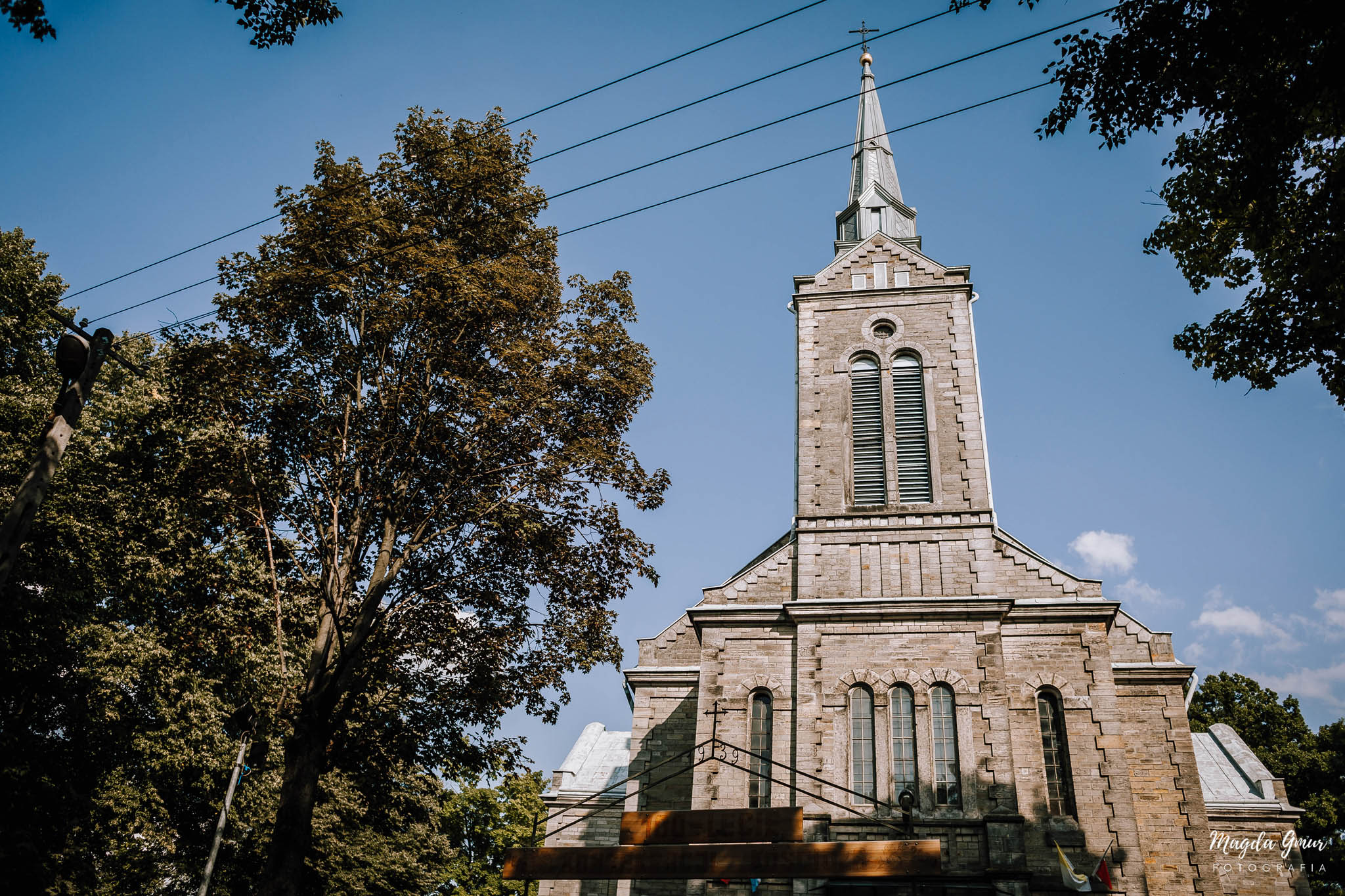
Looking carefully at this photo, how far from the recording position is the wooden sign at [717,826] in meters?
14.3

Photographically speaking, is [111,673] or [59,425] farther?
[111,673]

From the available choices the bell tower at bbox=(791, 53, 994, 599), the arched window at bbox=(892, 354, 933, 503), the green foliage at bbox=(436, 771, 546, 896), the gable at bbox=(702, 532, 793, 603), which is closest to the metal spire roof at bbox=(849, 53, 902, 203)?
the bell tower at bbox=(791, 53, 994, 599)

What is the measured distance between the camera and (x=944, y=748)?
19.3 meters

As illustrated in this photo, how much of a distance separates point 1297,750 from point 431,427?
4405cm

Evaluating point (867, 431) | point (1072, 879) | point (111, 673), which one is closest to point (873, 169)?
point (867, 431)

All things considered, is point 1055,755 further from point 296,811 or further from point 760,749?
point 296,811

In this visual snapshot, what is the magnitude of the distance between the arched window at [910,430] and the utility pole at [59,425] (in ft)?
57.8

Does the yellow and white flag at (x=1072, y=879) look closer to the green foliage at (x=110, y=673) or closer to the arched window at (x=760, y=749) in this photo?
the arched window at (x=760, y=749)

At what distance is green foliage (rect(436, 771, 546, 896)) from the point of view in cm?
4297

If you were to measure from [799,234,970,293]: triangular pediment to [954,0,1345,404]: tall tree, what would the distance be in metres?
12.8

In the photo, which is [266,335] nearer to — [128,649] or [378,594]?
[378,594]

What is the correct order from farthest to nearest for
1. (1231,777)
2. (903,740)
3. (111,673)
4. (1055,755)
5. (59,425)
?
(1231,777) < (111,673) < (1055,755) < (903,740) < (59,425)

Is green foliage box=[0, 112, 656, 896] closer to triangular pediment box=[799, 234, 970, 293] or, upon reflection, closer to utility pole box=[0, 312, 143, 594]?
utility pole box=[0, 312, 143, 594]

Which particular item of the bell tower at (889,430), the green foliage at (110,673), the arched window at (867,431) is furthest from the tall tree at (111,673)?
the arched window at (867,431)
